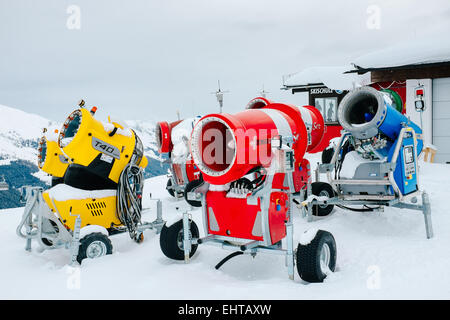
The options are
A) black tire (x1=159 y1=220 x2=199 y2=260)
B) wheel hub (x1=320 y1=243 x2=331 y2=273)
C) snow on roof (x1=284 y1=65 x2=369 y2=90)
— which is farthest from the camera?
snow on roof (x1=284 y1=65 x2=369 y2=90)

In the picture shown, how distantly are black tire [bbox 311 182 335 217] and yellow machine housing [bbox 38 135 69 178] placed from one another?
12.9 ft

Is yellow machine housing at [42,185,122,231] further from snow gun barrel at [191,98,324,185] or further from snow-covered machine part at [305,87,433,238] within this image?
snow-covered machine part at [305,87,433,238]

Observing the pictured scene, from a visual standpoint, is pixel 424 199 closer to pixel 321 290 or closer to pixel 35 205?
pixel 321 290

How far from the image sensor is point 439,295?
3588 mm

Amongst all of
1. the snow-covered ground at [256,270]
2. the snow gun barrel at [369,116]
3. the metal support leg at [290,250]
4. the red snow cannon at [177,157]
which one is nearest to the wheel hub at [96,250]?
the snow-covered ground at [256,270]

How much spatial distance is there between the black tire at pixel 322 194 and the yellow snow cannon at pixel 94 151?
2.94 m

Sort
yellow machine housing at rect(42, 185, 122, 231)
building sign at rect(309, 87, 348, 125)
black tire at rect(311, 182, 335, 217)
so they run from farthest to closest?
1. building sign at rect(309, 87, 348, 125)
2. black tire at rect(311, 182, 335, 217)
3. yellow machine housing at rect(42, 185, 122, 231)

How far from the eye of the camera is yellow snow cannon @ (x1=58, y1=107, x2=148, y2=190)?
5457 millimetres

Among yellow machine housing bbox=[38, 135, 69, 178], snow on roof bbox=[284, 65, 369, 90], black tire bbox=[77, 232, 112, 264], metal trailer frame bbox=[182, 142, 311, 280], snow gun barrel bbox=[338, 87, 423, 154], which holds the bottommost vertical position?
black tire bbox=[77, 232, 112, 264]

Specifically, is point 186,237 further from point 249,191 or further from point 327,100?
point 327,100

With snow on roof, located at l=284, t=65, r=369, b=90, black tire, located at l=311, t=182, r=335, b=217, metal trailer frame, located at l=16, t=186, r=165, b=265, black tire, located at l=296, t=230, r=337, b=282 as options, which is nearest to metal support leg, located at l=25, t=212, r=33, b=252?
metal trailer frame, located at l=16, t=186, r=165, b=265

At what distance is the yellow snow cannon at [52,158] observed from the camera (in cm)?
627

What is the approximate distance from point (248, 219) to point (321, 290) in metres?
1.00

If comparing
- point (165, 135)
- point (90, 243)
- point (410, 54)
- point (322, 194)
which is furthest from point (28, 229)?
point (410, 54)
